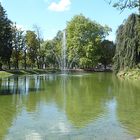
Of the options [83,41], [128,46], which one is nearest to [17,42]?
[83,41]

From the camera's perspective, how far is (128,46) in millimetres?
53844

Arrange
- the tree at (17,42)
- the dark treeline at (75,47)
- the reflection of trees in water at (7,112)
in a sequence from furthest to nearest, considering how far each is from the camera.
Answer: the dark treeline at (75,47) < the tree at (17,42) < the reflection of trees in water at (7,112)

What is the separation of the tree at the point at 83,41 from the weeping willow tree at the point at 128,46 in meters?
28.8

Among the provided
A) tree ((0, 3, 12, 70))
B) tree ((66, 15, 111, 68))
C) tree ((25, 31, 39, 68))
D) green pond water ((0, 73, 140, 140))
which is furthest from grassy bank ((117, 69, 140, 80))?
tree ((25, 31, 39, 68))

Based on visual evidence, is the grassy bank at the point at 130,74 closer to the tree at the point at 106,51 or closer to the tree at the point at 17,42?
the tree at the point at 17,42

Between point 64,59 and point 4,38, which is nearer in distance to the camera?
point 4,38

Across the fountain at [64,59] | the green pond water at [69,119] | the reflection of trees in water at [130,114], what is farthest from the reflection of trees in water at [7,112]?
the fountain at [64,59]

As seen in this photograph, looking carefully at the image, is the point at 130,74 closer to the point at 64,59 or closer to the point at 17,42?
the point at 17,42

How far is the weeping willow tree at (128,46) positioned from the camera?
2066 inches

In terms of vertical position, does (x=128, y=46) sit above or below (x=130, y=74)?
above

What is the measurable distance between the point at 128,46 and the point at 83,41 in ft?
119

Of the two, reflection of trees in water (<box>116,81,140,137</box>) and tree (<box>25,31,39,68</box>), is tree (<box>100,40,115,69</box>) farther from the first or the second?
reflection of trees in water (<box>116,81,140,137</box>)

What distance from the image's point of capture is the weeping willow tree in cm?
5249

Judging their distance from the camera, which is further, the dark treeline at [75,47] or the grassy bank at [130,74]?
the dark treeline at [75,47]
